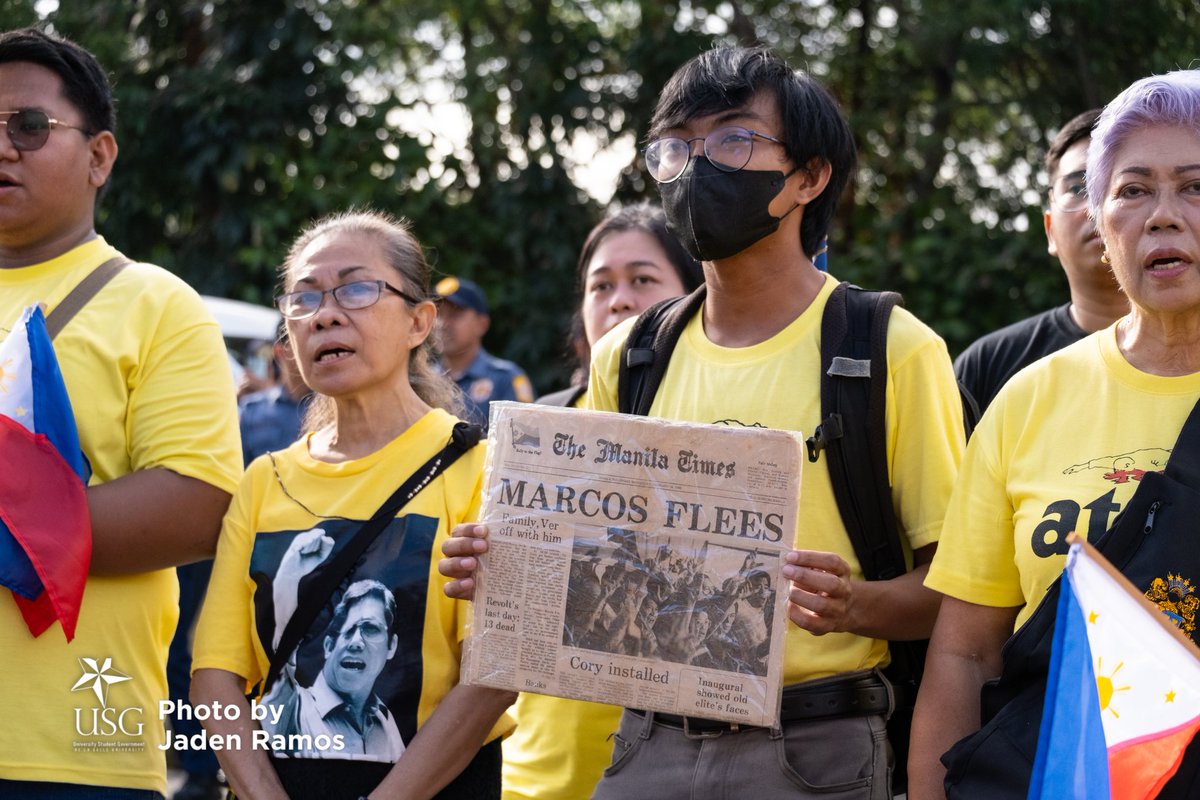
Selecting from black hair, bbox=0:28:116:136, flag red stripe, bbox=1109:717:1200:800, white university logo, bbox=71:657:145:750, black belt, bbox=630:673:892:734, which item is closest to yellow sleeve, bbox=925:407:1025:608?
black belt, bbox=630:673:892:734

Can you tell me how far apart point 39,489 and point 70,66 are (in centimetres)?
119

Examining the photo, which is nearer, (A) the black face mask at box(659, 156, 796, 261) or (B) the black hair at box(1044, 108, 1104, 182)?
(A) the black face mask at box(659, 156, 796, 261)

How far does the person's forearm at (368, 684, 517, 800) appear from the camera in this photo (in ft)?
9.70

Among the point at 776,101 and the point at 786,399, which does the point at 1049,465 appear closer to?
the point at 786,399

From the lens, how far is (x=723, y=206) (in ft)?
9.67

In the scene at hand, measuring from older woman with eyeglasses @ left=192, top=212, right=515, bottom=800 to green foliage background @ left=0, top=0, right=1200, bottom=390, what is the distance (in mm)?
7341

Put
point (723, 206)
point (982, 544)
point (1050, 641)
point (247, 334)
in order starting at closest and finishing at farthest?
point (1050, 641) < point (982, 544) < point (723, 206) < point (247, 334)

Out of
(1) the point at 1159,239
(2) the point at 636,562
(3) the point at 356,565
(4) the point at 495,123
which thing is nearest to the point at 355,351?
(3) the point at 356,565

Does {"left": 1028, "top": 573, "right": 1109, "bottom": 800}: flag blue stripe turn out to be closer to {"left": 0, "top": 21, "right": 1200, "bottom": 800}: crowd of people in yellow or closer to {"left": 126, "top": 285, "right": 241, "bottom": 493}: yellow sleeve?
{"left": 0, "top": 21, "right": 1200, "bottom": 800}: crowd of people in yellow

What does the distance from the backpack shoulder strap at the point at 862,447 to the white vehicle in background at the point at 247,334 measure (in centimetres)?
833

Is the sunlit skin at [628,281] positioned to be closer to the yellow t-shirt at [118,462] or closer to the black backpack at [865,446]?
the yellow t-shirt at [118,462]

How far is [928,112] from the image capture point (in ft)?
37.5

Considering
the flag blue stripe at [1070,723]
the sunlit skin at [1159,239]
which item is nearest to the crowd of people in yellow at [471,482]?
the sunlit skin at [1159,239]

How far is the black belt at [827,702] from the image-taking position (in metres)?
2.69
